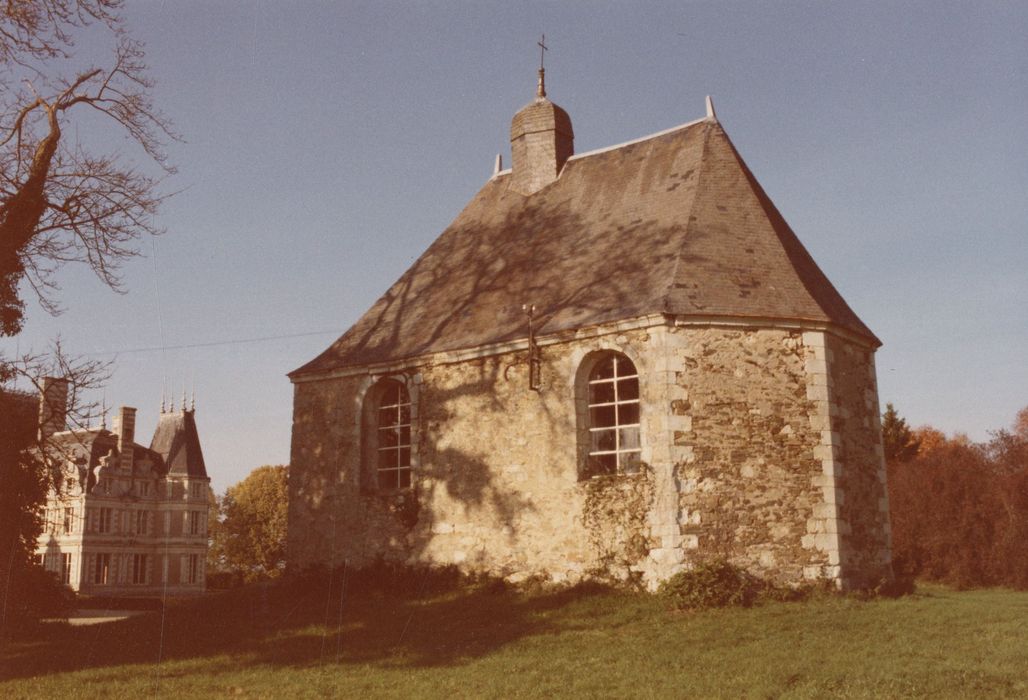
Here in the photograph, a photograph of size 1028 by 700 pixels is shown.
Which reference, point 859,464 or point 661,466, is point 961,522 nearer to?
point 859,464

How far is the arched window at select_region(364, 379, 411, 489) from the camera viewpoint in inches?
691

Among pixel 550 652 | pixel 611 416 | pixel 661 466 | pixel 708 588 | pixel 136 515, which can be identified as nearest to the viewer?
pixel 550 652

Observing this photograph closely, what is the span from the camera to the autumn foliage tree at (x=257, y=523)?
48.8m

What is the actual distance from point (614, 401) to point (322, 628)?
5558 mm

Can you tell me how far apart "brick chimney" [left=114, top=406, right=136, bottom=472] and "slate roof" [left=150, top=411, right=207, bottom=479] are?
242 centimetres

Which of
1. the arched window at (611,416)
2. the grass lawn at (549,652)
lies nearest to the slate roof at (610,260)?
the arched window at (611,416)

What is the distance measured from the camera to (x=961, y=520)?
89.7 feet

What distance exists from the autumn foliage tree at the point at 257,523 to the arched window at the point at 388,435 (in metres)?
32.2

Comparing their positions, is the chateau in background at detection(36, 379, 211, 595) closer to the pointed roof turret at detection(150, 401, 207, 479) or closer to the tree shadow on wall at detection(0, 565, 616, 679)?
the pointed roof turret at detection(150, 401, 207, 479)

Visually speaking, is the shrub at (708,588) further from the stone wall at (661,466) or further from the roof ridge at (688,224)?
the roof ridge at (688,224)

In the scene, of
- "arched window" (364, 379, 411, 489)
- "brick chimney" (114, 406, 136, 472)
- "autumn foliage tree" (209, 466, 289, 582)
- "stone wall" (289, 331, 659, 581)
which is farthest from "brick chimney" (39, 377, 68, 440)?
"brick chimney" (114, 406, 136, 472)

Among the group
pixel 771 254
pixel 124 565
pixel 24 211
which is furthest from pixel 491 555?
pixel 124 565

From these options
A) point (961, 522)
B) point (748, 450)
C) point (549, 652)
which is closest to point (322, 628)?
point (549, 652)

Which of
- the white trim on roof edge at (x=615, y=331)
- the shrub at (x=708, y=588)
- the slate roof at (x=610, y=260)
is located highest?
the slate roof at (x=610, y=260)
